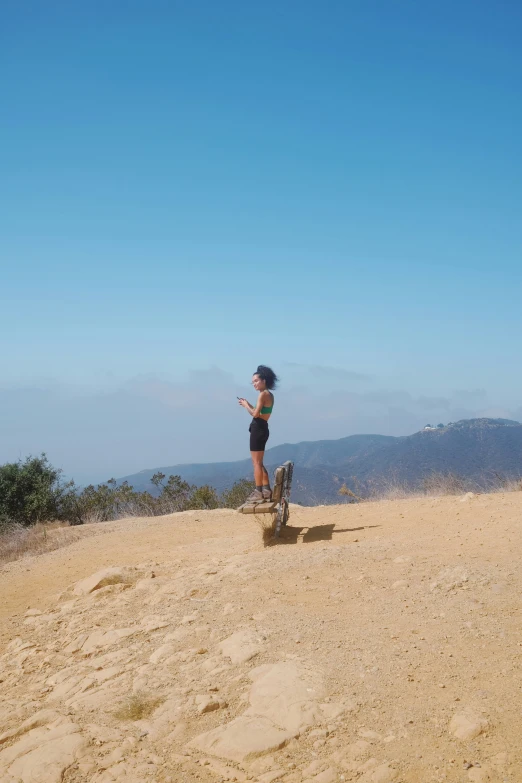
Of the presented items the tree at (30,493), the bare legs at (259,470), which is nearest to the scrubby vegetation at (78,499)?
the tree at (30,493)

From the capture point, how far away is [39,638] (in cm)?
623

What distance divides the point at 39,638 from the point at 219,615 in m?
2.04

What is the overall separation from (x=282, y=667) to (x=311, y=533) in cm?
445

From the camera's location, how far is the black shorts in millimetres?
9422

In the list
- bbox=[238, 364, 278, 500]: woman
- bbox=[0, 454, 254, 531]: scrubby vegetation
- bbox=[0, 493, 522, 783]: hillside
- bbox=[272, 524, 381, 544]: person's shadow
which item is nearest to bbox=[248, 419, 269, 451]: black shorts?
bbox=[238, 364, 278, 500]: woman

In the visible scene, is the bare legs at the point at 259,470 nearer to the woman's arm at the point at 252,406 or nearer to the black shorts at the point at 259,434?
the black shorts at the point at 259,434

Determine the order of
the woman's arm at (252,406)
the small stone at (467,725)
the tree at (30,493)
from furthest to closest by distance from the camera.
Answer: the tree at (30,493), the woman's arm at (252,406), the small stone at (467,725)

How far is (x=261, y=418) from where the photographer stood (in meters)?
9.45

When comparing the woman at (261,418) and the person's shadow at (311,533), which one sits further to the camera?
the woman at (261,418)

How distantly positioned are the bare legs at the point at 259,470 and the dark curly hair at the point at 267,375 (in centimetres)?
106

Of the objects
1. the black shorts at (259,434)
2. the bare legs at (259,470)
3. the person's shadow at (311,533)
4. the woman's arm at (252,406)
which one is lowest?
the person's shadow at (311,533)

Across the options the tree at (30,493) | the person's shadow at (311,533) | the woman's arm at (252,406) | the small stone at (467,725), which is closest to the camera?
the small stone at (467,725)

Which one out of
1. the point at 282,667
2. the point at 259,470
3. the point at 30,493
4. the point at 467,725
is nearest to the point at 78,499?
the point at 30,493

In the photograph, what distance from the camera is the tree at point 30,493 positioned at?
50.8 ft
